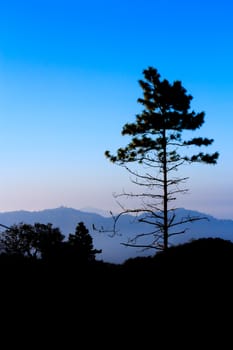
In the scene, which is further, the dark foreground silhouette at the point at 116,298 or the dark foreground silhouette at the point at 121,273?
the dark foreground silhouette at the point at 121,273

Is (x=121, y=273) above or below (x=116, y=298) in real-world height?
above

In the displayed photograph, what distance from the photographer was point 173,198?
1043 inches

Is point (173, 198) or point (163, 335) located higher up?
point (173, 198)

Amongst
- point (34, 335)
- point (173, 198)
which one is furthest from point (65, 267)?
point (173, 198)

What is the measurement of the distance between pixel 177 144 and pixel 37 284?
1657 centimetres

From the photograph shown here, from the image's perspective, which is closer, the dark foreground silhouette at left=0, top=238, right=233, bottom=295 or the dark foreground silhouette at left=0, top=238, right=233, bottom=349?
the dark foreground silhouette at left=0, top=238, right=233, bottom=349

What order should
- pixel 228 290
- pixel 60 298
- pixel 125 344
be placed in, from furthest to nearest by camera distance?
pixel 228 290 → pixel 60 298 → pixel 125 344

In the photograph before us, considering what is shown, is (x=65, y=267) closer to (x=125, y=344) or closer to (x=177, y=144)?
(x=125, y=344)

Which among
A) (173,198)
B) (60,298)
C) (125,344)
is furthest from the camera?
(173,198)

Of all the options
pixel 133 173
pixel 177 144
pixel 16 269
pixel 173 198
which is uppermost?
pixel 177 144

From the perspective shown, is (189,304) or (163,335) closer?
(163,335)

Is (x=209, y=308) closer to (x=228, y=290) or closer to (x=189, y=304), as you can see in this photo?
(x=189, y=304)

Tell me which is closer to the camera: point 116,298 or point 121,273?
point 116,298

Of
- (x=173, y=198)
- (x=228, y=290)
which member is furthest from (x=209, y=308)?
(x=173, y=198)
